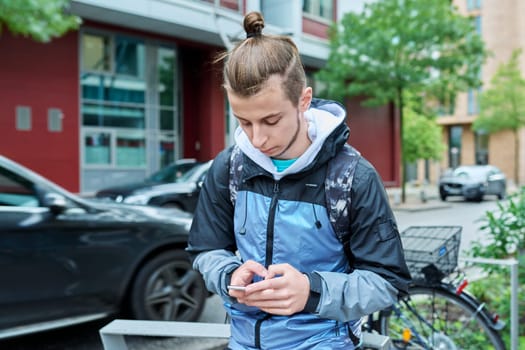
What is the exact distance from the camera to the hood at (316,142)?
1.46m

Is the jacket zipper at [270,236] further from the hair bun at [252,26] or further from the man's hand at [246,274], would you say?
the hair bun at [252,26]

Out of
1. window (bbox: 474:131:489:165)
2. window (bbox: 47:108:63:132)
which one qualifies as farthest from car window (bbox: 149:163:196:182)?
window (bbox: 474:131:489:165)

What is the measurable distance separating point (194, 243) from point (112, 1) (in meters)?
13.0

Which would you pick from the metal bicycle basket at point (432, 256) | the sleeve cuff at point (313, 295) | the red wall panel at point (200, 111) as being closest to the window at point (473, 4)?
the red wall panel at point (200, 111)

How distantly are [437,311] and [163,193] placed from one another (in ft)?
25.1

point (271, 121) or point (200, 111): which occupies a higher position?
→ point (200, 111)

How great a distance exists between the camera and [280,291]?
1288 millimetres

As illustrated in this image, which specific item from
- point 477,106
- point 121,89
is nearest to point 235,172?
point 121,89

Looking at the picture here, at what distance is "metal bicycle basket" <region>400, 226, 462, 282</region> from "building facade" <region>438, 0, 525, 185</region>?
42.3m

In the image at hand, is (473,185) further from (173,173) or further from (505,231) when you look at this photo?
(505,231)

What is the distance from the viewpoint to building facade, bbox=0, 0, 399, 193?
15016mm

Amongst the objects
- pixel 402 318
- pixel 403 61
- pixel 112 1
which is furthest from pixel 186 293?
pixel 403 61

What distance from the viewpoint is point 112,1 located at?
1325 cm

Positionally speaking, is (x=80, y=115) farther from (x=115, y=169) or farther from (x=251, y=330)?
(x=251, y=330)
